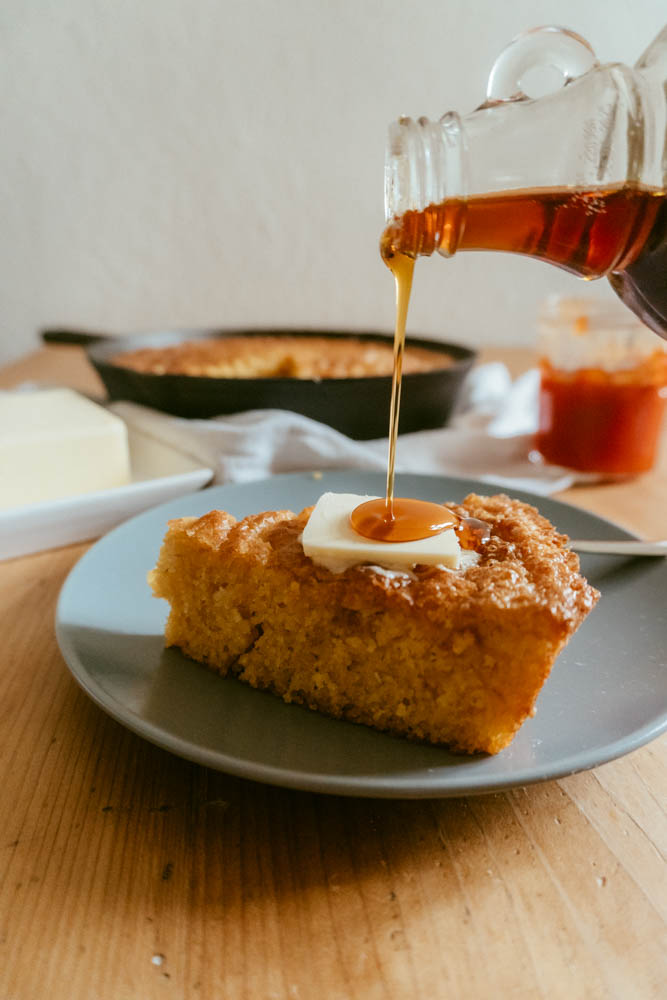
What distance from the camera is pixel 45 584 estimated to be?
1.24m

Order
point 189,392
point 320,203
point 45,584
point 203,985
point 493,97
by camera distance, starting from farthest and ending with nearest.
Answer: point 320,203
point 189,392
point 45,584
point 493,97
point 203,985

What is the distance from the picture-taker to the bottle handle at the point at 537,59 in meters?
0.92

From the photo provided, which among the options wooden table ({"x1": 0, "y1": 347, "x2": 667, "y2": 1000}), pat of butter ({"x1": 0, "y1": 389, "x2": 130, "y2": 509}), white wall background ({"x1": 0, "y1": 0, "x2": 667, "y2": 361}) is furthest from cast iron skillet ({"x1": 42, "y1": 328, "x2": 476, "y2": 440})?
white wall background ({"x1": 0, "y1": 0, "x2": 667, "y2": 361})

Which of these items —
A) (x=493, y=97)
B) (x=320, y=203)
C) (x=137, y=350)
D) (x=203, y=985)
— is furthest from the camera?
(x=320, y=203)

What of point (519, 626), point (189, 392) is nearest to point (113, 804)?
point (519, 626)

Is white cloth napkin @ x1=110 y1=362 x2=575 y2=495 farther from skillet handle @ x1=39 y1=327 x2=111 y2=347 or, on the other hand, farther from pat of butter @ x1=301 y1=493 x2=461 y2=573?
skillet handle @ x1=39 y1=327 x2=111 y2=347

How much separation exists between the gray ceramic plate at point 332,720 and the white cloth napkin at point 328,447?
1.48ft

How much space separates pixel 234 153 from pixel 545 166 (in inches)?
130

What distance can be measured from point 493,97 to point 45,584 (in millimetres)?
982

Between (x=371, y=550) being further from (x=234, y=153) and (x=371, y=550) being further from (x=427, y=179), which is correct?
(x=234, y=153)

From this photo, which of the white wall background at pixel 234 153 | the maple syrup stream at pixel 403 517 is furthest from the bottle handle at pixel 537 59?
the white wall background at pixel 234 153

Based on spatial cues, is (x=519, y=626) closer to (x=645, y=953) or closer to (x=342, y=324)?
(x=645, y=953)

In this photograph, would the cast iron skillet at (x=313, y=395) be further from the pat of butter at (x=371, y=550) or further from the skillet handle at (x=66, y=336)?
the skillet handle at (x=66, y=336)

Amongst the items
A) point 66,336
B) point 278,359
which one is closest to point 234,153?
point 66,336
